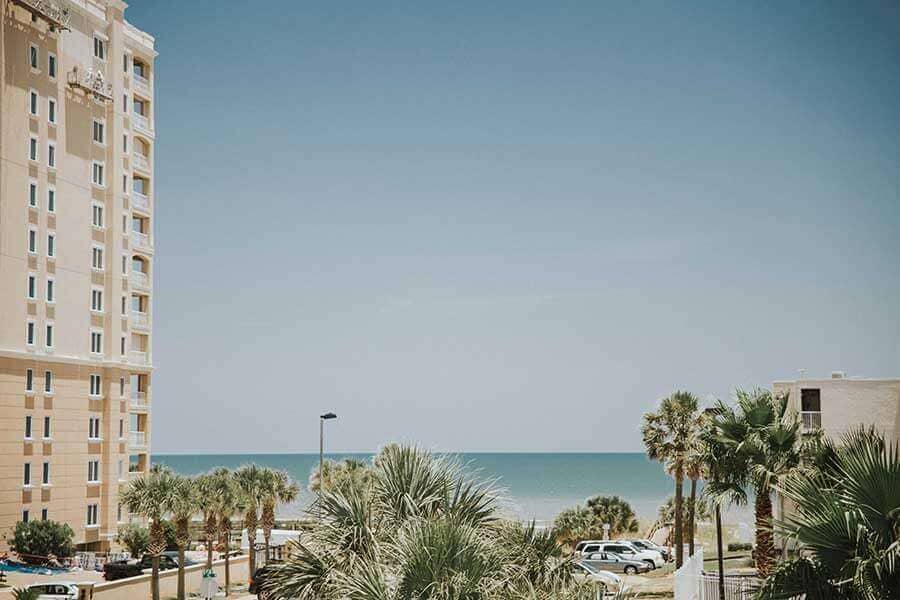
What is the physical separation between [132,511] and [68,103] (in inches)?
1110

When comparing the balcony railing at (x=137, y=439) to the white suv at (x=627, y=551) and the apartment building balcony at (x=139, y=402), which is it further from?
the white suv at (x=627, y=551)

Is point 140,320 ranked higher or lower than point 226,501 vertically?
higher

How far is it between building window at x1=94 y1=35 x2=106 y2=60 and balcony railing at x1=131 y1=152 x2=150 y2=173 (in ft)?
21.4

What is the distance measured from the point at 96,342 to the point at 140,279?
6.51 m

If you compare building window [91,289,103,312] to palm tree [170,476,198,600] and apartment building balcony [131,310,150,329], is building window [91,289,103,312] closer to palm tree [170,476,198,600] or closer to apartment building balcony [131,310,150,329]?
apartment building balcony [131,310,150,329]

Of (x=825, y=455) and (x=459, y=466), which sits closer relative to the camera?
(x=825, y=455)

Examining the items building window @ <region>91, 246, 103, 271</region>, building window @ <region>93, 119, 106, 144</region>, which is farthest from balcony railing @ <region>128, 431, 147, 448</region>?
building window @ <region>93, 119, 106, 144</region>

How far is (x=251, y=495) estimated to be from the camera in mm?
52625

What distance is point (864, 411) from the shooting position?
32781mm

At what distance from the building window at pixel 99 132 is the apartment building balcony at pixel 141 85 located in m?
4.78

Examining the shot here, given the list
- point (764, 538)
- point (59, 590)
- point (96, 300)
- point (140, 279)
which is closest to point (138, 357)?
point (140, 279)

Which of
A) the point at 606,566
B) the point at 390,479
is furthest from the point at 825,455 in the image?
the point at 606,566

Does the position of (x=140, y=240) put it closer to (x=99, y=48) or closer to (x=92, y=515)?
(x=99, y=48)

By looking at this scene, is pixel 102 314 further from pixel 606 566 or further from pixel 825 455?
pixel 825 455
